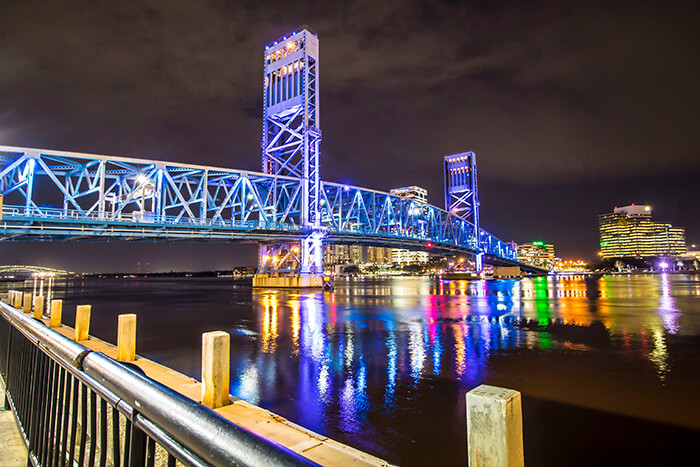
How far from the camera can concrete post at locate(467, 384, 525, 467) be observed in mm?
2172

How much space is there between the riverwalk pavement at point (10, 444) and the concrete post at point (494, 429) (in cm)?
479

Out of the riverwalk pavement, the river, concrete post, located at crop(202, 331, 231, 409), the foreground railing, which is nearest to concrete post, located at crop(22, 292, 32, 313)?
the river

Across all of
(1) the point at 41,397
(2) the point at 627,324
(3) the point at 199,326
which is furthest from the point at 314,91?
(1) the point at 41,397

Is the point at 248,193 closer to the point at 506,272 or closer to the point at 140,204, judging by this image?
the point at 140,204

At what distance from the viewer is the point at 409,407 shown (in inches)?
303

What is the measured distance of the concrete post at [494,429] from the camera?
217 cm

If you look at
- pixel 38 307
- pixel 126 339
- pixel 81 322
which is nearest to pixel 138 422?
pixel 126 339

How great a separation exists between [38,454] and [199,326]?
17017 millimetres

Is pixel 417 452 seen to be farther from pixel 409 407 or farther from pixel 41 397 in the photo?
pixel 41 397

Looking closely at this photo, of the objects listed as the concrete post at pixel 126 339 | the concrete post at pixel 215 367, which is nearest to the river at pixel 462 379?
the concrete post at pixel 215 367

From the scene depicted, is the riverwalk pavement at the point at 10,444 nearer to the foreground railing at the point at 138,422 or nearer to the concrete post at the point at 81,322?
the foreground railing at the point at 138,422

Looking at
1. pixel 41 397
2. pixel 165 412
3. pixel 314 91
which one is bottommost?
pixel 41 397

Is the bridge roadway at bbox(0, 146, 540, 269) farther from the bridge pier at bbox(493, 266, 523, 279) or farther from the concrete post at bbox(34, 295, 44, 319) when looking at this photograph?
the bridge pier at bbox(493, 266, 523, 279)

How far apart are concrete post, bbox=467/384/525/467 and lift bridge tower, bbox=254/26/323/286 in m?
53.3
